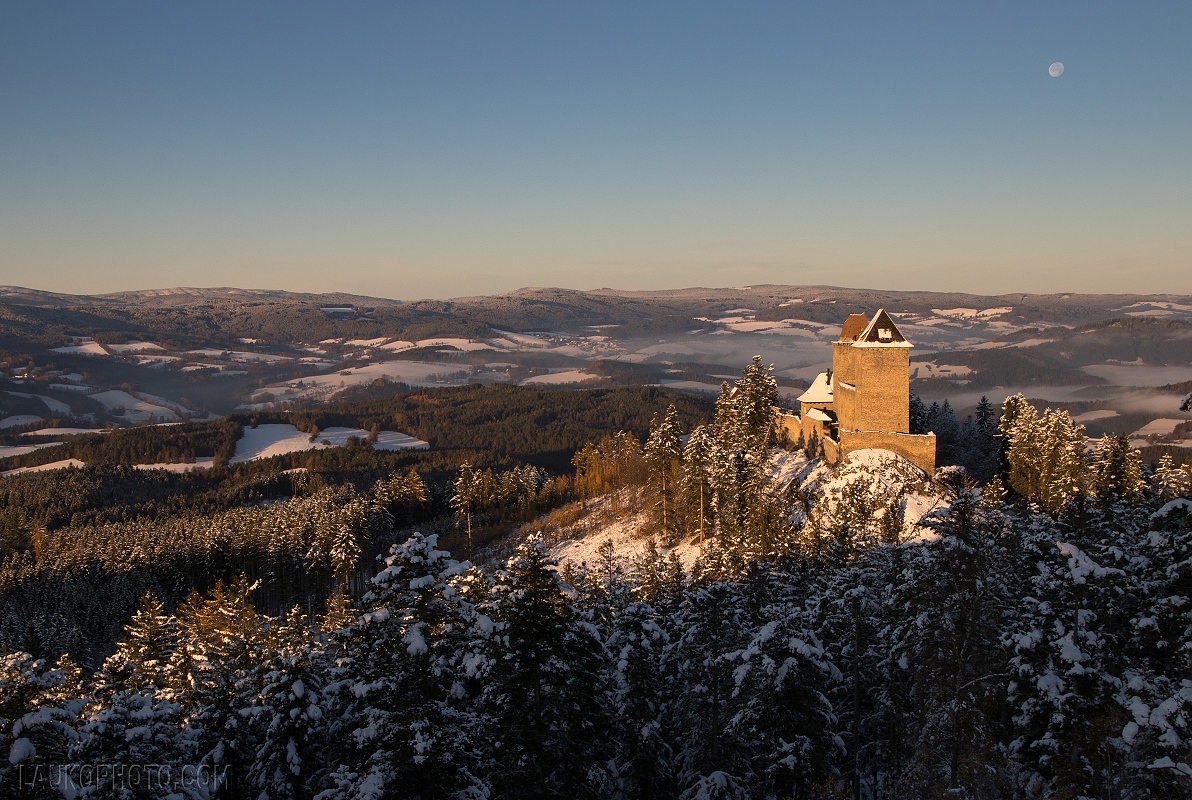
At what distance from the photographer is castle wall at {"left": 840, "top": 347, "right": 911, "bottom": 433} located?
5478 cm

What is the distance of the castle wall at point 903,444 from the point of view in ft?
175

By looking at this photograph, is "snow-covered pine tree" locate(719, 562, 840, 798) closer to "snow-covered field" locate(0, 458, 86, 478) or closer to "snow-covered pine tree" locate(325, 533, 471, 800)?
"snow-covered pine tree" locate(325, 533, 471, 800)

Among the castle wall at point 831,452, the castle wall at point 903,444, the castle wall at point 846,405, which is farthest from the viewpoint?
the castle wall at point 846,405

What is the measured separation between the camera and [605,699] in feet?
73.4

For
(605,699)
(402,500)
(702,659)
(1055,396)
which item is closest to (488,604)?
(605,699)

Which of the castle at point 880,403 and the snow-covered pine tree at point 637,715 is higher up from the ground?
the castle at point 880,403

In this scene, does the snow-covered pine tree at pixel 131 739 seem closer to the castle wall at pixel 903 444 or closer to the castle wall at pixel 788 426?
the castle wall at pixel 903 444

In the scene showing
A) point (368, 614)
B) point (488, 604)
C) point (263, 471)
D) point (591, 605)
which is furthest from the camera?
point (263, 471)

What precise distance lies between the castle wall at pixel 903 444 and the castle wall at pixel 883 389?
1.14m

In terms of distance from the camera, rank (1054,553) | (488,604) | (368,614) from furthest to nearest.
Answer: (1054,553)
(488,604)
(368,614)

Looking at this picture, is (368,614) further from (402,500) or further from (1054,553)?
(402,500)

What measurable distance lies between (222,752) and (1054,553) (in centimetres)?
2627

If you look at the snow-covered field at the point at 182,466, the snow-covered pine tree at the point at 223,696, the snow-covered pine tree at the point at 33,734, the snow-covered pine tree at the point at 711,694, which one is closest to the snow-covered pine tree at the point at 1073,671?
the snow-covered pine tree at the point at 711,694

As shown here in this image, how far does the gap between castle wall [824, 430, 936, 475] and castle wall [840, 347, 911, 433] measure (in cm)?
114
